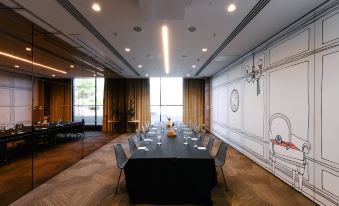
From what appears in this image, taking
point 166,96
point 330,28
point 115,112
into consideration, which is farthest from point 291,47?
point 115,112

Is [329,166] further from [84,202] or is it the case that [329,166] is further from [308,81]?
[84,202]

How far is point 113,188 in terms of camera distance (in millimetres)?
3822

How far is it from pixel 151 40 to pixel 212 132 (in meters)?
7.40

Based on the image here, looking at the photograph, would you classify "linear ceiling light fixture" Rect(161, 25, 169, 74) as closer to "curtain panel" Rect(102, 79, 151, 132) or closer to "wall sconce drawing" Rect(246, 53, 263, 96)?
"wall sconce drawing" Rect(246, 53, 263, 96)

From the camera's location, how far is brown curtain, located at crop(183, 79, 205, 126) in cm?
1177

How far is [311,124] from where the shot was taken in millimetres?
3420

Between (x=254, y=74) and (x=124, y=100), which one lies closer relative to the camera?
(x=254, y=74)

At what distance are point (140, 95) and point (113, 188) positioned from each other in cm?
825

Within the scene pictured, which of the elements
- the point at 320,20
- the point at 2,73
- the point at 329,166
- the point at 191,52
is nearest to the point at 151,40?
the point at 191,52

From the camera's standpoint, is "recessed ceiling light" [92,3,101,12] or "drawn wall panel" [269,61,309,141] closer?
"recessed ceiling light" [92,3,101,12]

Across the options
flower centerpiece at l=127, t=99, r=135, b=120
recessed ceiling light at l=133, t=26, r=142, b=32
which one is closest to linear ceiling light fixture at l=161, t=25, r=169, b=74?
recessed ceiling light at l=133, t=26, r=142, b=32

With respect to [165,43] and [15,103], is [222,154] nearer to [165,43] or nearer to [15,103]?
[165,43]

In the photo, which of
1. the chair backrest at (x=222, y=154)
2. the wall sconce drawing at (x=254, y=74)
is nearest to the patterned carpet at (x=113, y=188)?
the chair backrest at (x=222, y=154)

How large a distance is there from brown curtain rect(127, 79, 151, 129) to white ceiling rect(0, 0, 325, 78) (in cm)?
576
